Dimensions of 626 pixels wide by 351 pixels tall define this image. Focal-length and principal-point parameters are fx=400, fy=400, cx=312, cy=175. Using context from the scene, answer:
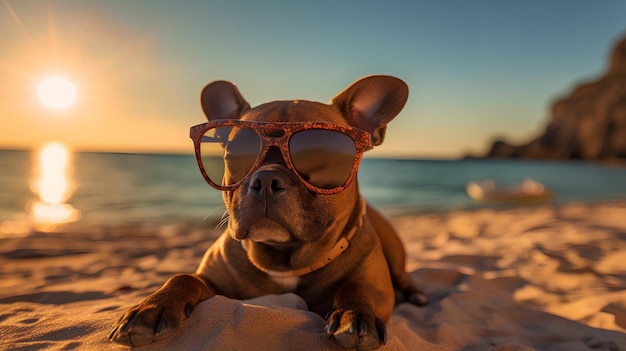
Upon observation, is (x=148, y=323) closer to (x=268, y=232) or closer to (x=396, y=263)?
(x=268, y=232)

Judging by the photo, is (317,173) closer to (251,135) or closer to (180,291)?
(251,135)

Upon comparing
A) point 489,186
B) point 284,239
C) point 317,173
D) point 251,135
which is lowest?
point 489,186

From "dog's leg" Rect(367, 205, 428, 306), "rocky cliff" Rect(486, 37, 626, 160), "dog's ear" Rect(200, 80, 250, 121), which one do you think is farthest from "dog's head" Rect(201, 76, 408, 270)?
"rocky cliff" Rect(486, 37, 626, 160)

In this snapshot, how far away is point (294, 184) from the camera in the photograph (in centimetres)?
195

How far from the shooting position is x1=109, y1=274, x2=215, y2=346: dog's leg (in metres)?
1.51

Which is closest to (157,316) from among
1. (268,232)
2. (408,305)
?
(268,232)

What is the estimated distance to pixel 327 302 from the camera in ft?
7.05

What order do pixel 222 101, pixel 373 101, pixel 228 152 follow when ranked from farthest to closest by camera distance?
pixel 222 101
pixel 373 101
pixel 228 152

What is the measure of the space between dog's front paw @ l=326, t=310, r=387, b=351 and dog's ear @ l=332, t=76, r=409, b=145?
46.4 inches

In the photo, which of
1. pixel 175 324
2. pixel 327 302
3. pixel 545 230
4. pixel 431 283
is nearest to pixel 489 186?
pixel 545 230

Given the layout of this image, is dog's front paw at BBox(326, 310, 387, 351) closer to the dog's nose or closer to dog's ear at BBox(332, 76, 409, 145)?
the dog's nose

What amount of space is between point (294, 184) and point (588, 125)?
72693 mm

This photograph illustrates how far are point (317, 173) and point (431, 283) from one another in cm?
194

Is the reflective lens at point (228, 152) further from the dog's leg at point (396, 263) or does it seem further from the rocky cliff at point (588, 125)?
the rocky cliff at point (588, 125)
